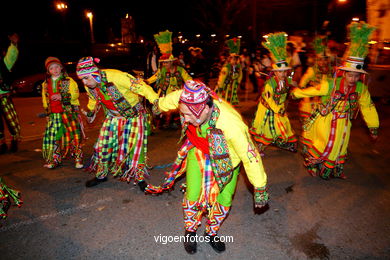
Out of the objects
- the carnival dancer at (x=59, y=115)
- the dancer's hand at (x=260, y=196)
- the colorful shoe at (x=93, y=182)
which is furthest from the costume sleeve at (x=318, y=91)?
the carnival dancer at (x=59, y=115)

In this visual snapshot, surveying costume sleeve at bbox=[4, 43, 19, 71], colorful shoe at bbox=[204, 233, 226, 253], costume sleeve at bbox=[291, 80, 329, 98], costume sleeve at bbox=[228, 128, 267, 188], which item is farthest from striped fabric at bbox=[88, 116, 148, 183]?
costume sleeve at bbox=[4, 43, 19, 71]

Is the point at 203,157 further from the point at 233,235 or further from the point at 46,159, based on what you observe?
the point at 46,159

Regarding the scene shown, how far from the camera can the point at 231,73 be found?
8.08 m

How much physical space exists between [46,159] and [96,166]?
3.86 ft

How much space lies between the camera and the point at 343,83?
3996 mm

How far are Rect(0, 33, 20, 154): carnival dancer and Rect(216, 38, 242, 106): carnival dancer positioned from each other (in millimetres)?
4793

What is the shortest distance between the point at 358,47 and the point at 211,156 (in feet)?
9.03

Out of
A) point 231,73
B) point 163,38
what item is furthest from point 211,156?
point 231,73

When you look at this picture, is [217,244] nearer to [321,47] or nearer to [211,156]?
[211,156]

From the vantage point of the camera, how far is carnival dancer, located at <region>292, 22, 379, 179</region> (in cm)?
386

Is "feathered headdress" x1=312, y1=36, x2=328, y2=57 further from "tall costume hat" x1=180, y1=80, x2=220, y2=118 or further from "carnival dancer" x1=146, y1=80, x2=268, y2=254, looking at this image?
"tall costume hat" x1=180, y1=80, x2=220, y2=118

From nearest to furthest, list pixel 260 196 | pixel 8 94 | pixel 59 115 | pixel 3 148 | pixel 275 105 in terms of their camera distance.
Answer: pixel 260 196 < pixel 59 115 < pixel 275 105 < pixel 8 94 < pixel 3 148

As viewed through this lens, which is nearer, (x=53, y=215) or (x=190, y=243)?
(x=190, y=243)

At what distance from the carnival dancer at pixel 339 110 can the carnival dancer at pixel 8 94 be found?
4.75 meters
